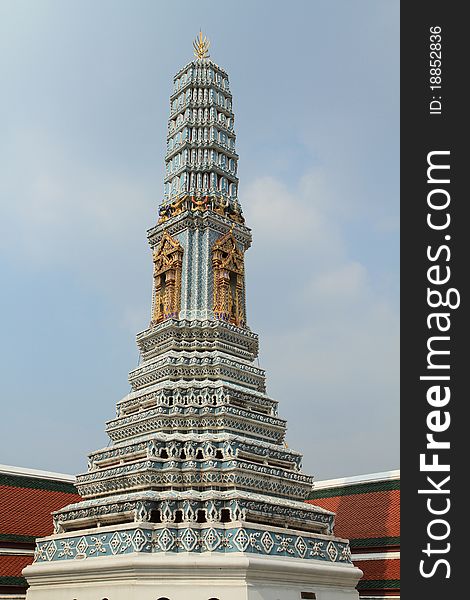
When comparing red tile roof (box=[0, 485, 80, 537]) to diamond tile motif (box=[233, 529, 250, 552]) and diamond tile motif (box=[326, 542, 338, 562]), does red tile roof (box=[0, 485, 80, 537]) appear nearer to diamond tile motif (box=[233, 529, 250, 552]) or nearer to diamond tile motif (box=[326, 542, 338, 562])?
diamond tile motif (box=[233, 529, 250, 552])

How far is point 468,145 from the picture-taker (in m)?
14.4

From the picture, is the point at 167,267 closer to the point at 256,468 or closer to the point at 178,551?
the point at 256,468

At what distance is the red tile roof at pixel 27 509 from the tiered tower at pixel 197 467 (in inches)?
176

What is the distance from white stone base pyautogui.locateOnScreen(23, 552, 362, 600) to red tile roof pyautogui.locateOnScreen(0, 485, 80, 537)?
21.7 feet

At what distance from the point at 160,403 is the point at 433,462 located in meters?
8.97

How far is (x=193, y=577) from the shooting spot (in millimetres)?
15758

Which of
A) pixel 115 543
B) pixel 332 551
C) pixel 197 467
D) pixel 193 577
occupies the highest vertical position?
pixel 197 467

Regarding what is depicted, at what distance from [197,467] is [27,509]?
30.9 feet

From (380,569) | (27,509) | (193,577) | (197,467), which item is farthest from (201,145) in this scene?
(380,569)

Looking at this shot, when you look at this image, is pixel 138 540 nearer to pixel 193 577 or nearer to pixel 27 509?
pixel 193 577

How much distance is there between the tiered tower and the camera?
53.1 feet

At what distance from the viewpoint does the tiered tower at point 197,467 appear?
53.1 ft

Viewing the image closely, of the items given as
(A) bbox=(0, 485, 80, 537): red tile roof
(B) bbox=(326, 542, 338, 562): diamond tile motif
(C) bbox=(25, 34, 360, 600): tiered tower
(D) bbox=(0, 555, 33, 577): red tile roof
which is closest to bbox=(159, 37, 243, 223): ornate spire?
(C) bbox=(25, 34, 360, 600): tiered tower

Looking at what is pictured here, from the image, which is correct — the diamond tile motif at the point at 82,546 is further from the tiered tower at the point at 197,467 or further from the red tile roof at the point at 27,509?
the red tile roof at the point at 27,509
